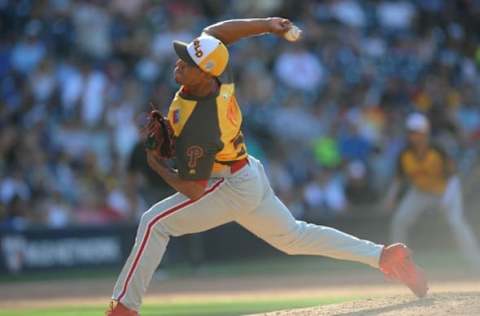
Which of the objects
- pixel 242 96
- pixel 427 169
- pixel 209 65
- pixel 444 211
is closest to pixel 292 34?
pixel 209 65

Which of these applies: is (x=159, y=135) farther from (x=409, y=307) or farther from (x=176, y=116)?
(x=409, y=307)

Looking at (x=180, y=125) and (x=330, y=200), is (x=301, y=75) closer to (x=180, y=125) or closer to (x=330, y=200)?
(x=330, y=200)

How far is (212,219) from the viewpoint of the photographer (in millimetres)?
7551

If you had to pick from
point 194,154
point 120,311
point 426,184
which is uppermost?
point 426,184

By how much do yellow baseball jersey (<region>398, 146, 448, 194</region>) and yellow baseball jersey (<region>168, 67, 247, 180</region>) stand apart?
6.87 m

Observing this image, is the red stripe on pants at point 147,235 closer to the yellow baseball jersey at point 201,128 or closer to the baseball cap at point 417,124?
the yellow baseball jersey at point 201,128

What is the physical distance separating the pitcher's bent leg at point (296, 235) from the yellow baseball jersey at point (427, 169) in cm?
608

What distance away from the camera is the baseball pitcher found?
7.26m

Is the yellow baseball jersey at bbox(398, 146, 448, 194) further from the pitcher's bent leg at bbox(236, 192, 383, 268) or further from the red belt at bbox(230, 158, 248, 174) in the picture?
the red belt at bbox(230, 158, 248, 174)

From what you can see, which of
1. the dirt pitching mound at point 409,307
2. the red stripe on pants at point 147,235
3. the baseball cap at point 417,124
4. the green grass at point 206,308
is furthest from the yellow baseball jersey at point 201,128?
the baseball cap at point 417,124

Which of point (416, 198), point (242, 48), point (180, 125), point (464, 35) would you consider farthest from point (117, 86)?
point (180, 125)

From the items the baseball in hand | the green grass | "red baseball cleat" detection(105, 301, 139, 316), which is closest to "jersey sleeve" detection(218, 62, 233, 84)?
the baseball in hand

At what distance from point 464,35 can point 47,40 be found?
7.47 metres

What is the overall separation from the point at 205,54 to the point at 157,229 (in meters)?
1.25
